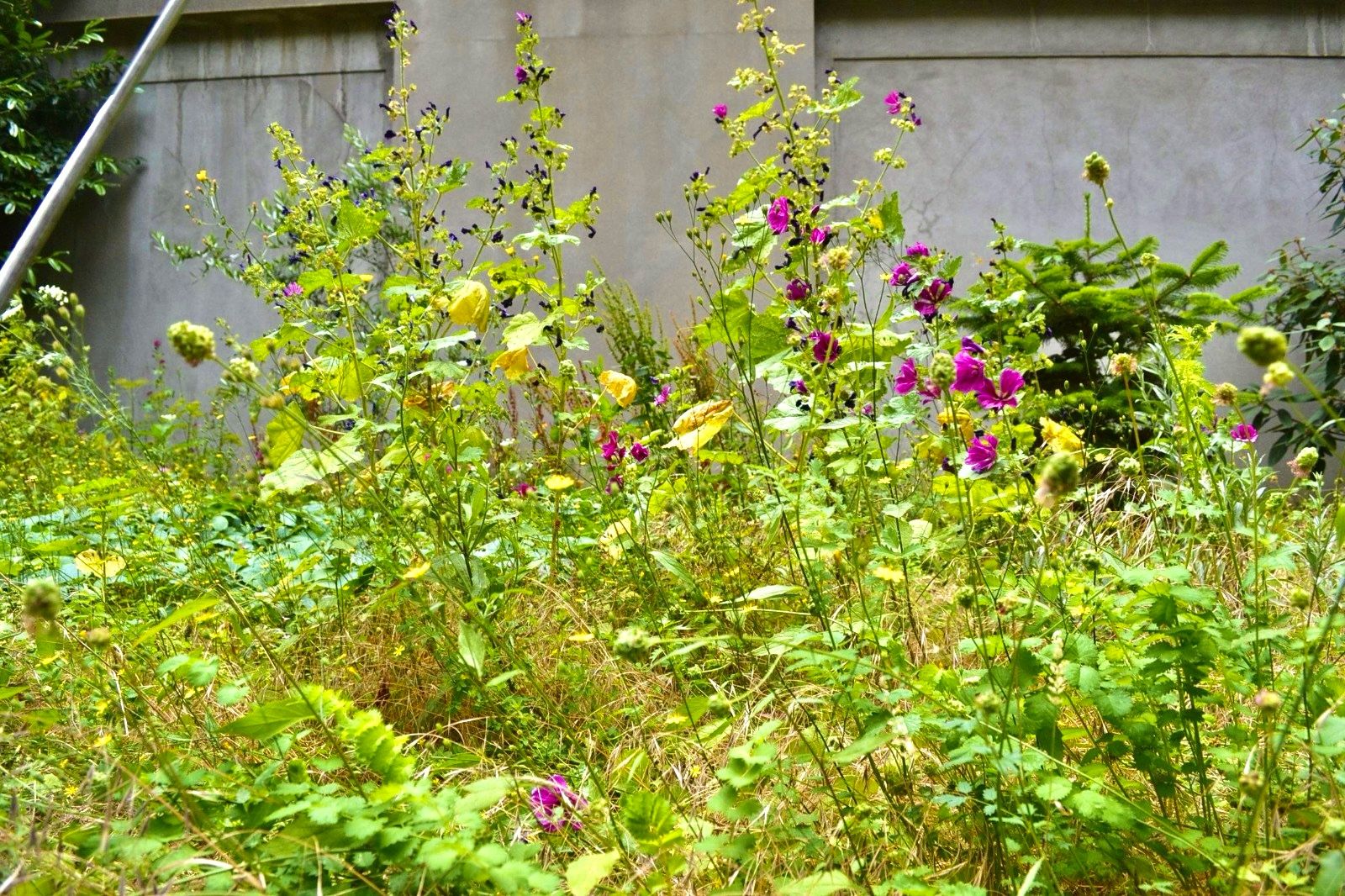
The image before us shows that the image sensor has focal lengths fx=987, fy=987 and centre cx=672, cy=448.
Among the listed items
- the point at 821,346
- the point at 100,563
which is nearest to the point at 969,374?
the point at 821,346

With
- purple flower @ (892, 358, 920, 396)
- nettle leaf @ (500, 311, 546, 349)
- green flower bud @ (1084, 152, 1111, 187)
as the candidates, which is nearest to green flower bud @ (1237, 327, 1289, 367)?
green flower bud @ (1084, 152, 1111, 187)

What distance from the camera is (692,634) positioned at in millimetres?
1866

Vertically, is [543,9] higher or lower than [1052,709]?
higher

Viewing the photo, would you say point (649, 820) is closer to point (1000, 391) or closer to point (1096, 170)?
point (1000, 391)

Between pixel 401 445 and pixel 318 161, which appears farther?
pixel 318 161

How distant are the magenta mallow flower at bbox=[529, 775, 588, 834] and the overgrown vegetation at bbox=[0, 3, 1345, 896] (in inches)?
0.7

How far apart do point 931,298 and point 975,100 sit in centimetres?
407

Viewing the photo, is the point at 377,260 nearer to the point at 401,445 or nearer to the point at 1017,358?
the point at 401,445

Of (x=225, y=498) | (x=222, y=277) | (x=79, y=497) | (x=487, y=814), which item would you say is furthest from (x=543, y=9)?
(x=487, y=814)

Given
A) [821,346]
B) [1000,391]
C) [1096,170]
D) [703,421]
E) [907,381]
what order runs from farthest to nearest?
[703,421] < [821,346] < [907,381] < [1000,391] < [1096,170]

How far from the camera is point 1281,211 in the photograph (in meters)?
5.26

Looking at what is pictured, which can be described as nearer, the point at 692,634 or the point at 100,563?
the point at 100,563

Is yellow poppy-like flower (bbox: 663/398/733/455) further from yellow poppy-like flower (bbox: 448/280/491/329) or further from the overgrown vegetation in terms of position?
yellow poppy-like flower (bbox: 448/280/491/329)

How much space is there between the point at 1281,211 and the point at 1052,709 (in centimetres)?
526
